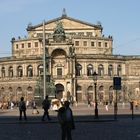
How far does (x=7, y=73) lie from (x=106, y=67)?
24.0m

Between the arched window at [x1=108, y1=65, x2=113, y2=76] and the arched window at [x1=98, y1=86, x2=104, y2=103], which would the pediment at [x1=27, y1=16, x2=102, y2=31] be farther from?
the arched window at [x1=98, y1=86, x2=104, y2=103]

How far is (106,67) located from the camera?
138625 millimetres

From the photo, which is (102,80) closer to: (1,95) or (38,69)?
(38,69)

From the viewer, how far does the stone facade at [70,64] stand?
132250 millimetres

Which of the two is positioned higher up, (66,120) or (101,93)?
(101,93)

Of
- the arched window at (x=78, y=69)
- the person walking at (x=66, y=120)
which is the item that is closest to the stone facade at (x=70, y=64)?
the arched window at (x=78, y=69)

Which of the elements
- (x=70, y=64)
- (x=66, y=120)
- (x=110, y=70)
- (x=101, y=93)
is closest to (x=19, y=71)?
(x=70, y=64)

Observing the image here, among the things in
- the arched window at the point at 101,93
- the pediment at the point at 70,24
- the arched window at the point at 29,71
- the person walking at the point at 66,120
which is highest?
the pediment at the point at 70,24

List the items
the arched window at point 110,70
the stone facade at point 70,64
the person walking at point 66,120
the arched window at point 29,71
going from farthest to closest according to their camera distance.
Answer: the arched window at point 110,70, the arched window at point 29,71, the stone facade at point 70,64, the person walking at point 66,120

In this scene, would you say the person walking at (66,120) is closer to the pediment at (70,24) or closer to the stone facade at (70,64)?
the stone facade at (70,64)

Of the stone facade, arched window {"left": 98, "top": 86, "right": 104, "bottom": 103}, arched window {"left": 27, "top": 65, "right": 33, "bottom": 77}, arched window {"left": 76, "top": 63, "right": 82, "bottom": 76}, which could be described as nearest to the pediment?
the stone facade

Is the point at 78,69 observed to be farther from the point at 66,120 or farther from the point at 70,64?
the point at 66,120

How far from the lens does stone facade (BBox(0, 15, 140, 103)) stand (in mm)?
132250

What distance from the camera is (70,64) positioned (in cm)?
13238
